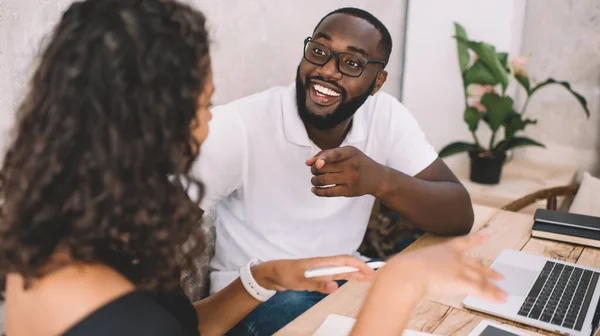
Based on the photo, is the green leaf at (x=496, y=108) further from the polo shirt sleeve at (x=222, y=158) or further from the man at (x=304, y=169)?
the polo shirt sleeve at (x=222, y=158)

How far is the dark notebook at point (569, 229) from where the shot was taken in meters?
1.43

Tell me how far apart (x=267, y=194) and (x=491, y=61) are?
4.18 ft

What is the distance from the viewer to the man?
1432 millimetres

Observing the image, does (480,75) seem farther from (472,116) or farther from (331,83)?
(331,83)

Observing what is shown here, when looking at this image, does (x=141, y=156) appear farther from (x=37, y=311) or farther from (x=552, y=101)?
(x=552, y=101)

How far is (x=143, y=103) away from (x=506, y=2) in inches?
87.6

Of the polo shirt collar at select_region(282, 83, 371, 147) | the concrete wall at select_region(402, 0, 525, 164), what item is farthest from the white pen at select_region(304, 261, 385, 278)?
the concrete wall at select_region(402, 0, 525, 164)

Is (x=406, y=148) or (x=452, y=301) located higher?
(x=406, y=148)

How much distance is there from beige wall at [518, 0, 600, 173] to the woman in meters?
2.35

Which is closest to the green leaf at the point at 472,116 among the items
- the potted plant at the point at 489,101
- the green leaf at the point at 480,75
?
the potted plant at the point at 489,101

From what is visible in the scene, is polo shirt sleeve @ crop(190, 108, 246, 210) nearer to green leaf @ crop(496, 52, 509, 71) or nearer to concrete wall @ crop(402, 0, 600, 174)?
green leaf @ crop(496, 52, 509, 71)

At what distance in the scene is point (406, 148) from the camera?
1.61 meters

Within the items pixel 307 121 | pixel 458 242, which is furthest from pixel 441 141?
pixel 458 242

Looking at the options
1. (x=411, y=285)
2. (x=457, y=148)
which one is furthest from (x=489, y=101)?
(x=411, y=285)
